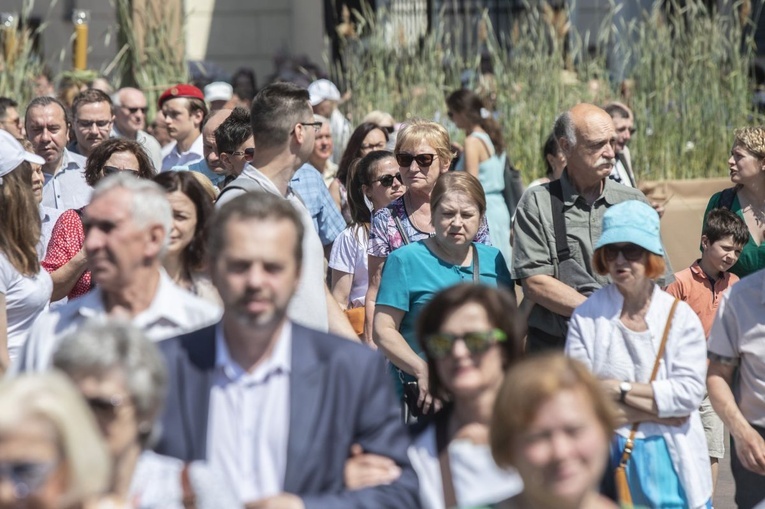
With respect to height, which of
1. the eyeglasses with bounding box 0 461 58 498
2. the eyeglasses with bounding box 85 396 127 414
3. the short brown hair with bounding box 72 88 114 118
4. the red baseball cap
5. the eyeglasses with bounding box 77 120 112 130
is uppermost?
the red baseball cap

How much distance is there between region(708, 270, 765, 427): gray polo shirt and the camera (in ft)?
17.9

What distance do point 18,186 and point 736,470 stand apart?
10.3 ft

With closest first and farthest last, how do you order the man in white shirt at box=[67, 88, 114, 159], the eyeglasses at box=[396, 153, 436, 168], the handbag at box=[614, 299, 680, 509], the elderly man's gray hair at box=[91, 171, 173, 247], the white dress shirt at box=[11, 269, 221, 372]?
the white dress shirt at box=[11, 269, 221, 372], the elderly man's gray hair at box=[91, 171, 173, 247], the handbag at box=[614, 299, 680, 509], the eyeglasses at box=[396, 153, 436, 168], the man in white shirt at box=[67, 88, 114, 159]

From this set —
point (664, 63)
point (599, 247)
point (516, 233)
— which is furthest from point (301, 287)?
point (664, 63)

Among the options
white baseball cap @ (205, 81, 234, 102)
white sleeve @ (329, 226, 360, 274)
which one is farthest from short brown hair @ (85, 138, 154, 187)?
white baseball cap @ (205, 81, 234, 102)

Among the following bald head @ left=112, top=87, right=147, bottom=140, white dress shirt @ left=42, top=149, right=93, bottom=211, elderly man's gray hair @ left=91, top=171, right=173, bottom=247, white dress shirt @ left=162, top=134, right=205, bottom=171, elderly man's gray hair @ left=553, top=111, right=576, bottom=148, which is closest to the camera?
elderly man's gray hair @ left=91, top=171, right=173, bottom=247

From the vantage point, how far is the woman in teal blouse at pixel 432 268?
635 cm

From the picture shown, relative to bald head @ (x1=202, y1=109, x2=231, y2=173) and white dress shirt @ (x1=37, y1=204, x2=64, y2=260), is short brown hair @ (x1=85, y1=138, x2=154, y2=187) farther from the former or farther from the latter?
bald head @ (x1=202, y1=109, x2=231, y2=173)

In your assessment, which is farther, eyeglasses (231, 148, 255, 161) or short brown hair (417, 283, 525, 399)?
eyeglasses (231, 148, 255, 161)

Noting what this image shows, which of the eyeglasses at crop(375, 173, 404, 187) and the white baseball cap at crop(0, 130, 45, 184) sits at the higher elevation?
the white baseball cap at crop(0, 130, 45, 184)

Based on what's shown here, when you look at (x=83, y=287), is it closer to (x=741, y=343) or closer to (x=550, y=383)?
(x=741, y=343)

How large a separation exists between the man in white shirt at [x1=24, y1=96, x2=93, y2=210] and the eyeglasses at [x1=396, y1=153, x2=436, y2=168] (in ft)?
6.35

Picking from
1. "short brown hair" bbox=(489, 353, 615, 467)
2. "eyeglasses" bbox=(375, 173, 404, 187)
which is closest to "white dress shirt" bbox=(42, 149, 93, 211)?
"eyeglasses" bbox=(375, 173, 404, 187)

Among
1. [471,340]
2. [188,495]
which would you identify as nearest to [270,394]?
[188,495]
